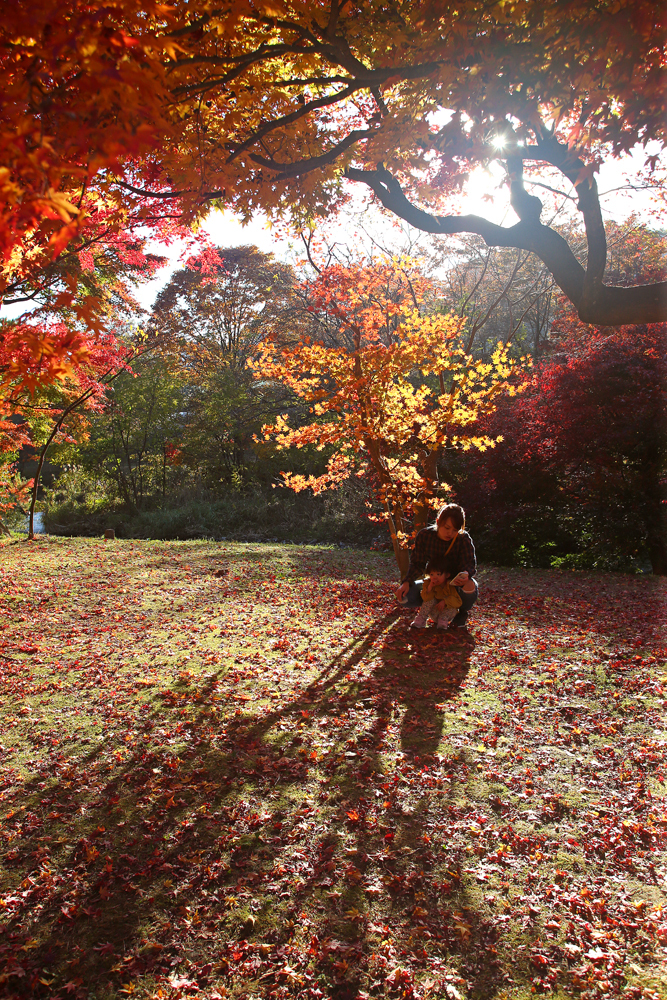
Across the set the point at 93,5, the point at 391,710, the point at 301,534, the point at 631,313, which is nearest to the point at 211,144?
the point at 93,5

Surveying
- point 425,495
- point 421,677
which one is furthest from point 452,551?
point 425,495

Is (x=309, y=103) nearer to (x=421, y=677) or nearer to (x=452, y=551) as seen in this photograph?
(x=452, y=551)

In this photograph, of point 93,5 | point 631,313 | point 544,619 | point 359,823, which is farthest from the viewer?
point 544,619

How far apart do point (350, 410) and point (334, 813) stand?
488 centimetres

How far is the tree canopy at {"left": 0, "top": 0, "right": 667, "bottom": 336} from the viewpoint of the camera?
1.56 metres

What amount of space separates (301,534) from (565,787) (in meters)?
11.1

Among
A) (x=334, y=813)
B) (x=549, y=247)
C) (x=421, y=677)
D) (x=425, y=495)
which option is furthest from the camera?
(x=425, y=495)

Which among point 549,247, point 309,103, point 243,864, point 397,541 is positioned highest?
point 309,103

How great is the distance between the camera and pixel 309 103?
10.3 ft

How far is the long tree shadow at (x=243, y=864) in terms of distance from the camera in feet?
5.66

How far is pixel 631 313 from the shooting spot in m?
3.08

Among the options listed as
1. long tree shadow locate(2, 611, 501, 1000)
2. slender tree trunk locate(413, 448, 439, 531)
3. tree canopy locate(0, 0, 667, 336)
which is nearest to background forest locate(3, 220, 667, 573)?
slender tree trunk locate(413, 448, 439, 531)

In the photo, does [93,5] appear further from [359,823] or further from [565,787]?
[565,787]

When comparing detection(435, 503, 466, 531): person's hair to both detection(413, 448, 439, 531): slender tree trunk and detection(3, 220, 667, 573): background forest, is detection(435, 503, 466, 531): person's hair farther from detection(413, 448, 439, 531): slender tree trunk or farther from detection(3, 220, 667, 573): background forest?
detection(413, 448, 439, 531): slender tree trunk
